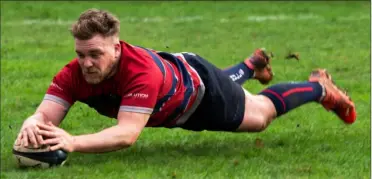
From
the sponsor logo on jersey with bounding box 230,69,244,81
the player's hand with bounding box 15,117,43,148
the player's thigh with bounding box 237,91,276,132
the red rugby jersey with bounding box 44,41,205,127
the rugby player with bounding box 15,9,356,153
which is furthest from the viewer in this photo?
the sponsor logo on jersey with bounding box 230,69,244,81

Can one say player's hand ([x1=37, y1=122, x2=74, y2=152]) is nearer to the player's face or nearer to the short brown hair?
the player's face

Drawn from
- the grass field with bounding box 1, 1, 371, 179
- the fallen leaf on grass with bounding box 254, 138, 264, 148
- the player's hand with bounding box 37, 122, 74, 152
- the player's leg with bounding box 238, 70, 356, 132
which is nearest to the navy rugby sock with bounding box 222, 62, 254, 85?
the grass field with bounding box 1, 1, 371, 179

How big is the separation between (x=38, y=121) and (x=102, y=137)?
1.35ft

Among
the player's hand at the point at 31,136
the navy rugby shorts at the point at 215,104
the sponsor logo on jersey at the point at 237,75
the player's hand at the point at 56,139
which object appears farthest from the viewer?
the sponsor logo on jersey at the point at 237,75

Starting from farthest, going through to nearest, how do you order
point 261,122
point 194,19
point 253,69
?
point 194,19 → point 253,69 → point 261,122

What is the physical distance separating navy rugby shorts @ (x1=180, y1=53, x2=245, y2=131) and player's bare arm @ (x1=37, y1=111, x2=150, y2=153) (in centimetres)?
87

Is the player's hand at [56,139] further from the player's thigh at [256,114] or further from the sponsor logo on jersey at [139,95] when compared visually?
the player's thigh at [256,114]

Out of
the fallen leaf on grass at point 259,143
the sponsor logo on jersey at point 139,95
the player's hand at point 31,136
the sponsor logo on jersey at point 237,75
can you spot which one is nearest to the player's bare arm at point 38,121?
the player's hand at point 31,136

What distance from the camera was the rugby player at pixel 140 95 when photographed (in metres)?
6.18

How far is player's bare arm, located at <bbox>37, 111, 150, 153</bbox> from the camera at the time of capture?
5.87 metres

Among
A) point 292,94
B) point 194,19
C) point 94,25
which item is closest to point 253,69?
point 292,94

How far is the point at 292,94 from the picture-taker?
7.66 metres

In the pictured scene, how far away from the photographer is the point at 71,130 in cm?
849

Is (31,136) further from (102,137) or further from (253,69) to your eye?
(253,69)
